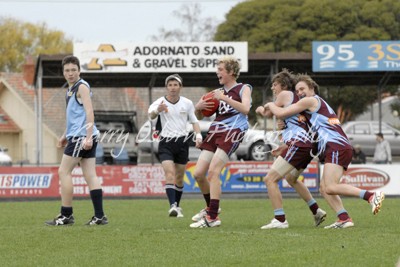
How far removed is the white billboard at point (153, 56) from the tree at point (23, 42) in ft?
179

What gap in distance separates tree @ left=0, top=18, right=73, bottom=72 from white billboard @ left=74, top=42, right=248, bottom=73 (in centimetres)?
5449

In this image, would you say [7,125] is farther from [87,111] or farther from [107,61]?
[87,111]

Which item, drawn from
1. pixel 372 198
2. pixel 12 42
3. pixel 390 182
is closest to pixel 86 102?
pixel 372 198

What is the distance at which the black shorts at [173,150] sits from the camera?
1487cm

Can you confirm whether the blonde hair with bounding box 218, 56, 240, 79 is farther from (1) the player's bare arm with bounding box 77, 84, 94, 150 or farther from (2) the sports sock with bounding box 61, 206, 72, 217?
(2) the sports sock with bounding box 61, 206, 72, 217

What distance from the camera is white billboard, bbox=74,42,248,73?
29.7 metres

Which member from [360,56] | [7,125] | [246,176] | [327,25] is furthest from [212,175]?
[7,125]

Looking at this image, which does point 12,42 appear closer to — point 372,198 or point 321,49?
point 321,49

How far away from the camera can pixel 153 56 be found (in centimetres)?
2997

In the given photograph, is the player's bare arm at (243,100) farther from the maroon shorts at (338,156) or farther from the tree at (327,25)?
the tree at (327,25)

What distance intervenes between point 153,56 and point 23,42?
193 ft

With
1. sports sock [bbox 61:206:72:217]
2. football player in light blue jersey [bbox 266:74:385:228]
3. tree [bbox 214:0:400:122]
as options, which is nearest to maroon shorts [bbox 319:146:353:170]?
football player in light blue jersey [bbox 266:74:385:228]

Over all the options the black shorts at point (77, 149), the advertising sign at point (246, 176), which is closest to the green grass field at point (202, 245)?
the black shorts at point (77, 149)

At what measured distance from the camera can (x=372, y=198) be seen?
1109 centimetres
